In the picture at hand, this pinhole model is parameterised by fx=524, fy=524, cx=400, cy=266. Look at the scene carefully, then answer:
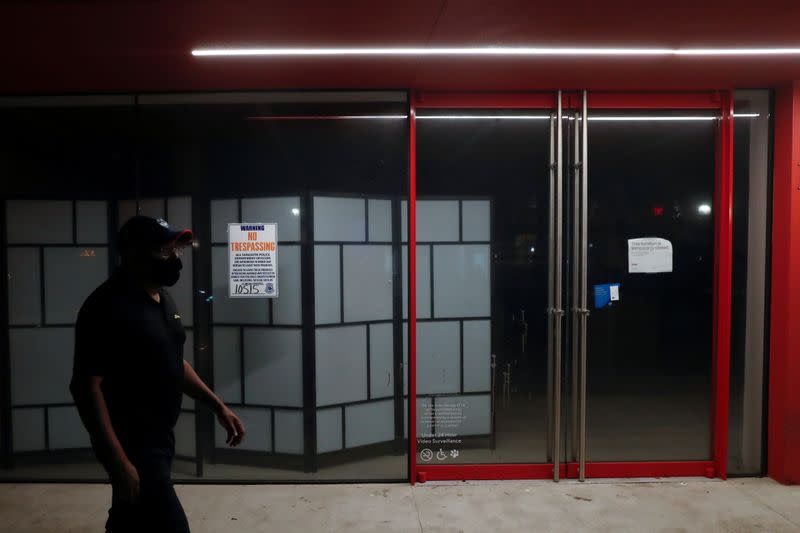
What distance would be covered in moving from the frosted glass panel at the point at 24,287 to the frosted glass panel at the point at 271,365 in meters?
1.75

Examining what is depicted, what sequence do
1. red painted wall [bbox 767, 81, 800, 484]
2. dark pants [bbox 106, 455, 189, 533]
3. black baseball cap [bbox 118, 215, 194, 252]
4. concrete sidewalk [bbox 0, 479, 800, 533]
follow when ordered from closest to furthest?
dark pants [bbox 106, 455, 189, 533] < black baseball cap [bbox 118, 215, 194, 252] < concrete sidewalk [bbox 0, 479, 800, 533] < red painted wall [bbox 767, 81, 800, 484]

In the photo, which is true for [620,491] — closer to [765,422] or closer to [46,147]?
[765,422]

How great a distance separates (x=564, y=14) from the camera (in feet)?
9.18

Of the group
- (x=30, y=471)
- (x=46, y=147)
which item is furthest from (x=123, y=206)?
(x=30, y=471)

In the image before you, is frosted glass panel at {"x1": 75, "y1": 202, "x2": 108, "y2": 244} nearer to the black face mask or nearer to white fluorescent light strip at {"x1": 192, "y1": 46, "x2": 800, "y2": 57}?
white fluorescent light strip at {"x1": 192, "y1": 46, "x2": 800, "y2": 57}

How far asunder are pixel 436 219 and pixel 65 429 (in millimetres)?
Result: 3527

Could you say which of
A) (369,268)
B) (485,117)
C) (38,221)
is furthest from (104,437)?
(485,117)

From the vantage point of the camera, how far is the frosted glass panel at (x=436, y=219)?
421 centimetres

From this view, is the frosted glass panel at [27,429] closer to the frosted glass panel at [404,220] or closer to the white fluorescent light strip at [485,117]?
the frosted glass panel at [404,220]

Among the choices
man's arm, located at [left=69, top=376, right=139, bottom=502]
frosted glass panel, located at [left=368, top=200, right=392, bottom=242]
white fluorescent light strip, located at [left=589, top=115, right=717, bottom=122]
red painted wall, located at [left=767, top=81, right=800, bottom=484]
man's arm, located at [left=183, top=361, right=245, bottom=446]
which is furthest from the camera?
frosted glass panel, located at [left=368, top=200, right=392, bottom=242]

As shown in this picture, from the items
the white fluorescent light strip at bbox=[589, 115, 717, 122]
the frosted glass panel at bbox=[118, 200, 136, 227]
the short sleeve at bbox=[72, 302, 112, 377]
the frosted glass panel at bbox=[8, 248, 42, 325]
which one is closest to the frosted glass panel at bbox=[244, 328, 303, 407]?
the frosted glass panel at bbox=[118, 200, 136, 227]

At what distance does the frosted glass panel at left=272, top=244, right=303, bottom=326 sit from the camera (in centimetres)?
416

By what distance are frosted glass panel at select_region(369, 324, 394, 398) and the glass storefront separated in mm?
21

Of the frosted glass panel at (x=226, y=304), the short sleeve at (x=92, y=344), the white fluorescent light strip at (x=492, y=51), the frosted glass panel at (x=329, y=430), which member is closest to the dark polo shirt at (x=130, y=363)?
the short sleeve at (x=92, y=344)
